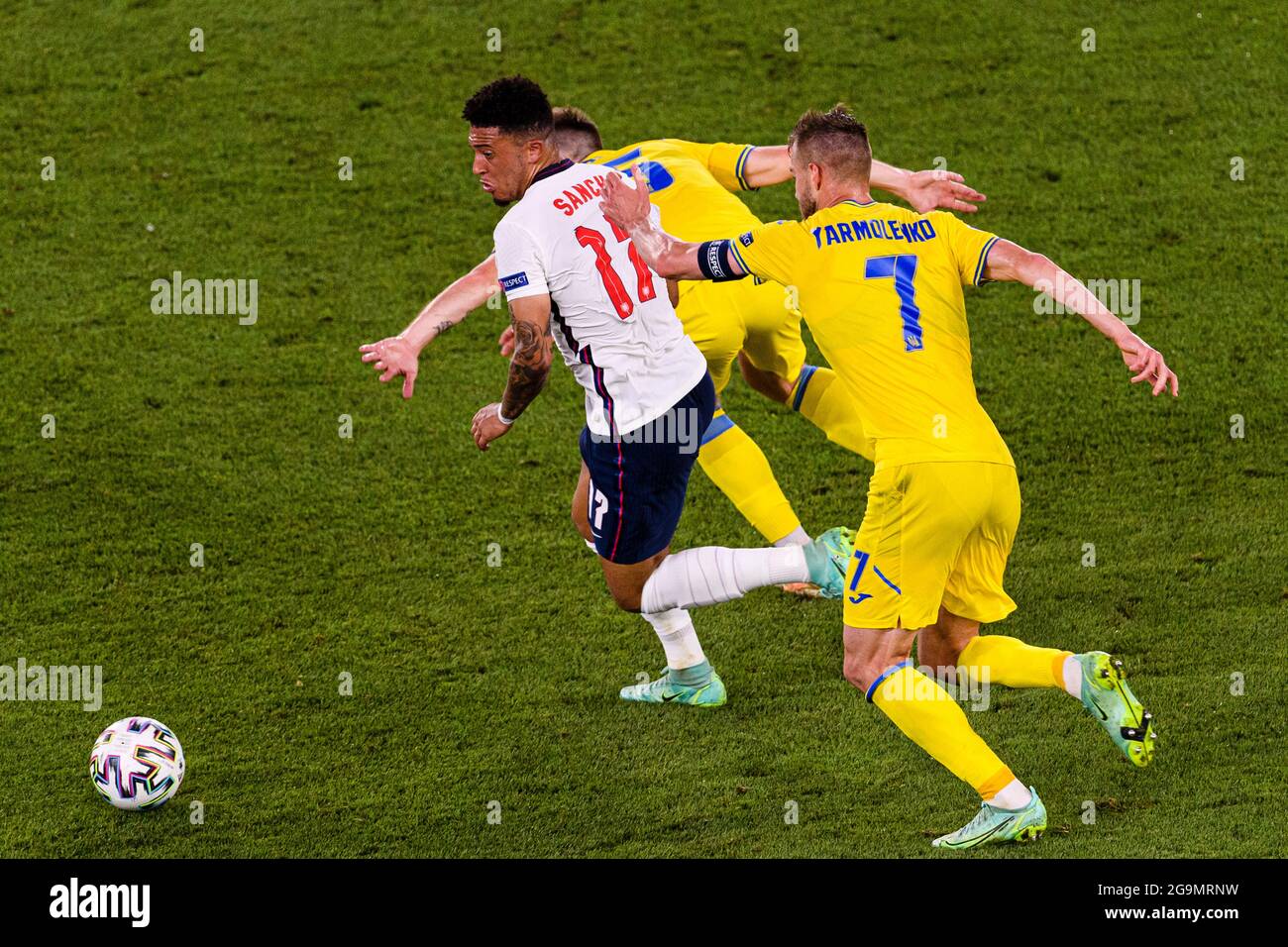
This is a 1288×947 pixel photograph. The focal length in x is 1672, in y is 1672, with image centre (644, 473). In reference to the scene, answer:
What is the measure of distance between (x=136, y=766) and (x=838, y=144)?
347 centimetres

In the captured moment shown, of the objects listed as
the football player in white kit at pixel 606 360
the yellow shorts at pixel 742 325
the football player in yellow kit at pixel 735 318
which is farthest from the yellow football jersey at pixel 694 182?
the football player in white kit at pixel 606 360

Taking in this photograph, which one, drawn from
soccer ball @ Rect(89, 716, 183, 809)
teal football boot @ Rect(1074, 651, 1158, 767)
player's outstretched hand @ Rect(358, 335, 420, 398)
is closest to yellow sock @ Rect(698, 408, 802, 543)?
player's outstretched hand @ Rect(358, 335, 420, 398)

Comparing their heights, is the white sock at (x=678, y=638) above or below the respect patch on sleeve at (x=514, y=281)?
below

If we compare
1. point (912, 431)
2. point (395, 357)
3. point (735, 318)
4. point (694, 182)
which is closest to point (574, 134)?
point (694, 182)

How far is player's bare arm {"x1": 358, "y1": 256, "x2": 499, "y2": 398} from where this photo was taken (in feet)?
19.8

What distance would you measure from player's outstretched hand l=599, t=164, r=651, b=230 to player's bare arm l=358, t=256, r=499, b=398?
527mm

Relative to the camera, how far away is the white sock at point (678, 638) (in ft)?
22.6

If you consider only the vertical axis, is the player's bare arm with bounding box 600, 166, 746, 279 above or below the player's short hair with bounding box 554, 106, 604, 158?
below

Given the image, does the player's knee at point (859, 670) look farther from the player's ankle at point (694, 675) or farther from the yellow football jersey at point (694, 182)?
the yellow football jersey at point (694, 182)

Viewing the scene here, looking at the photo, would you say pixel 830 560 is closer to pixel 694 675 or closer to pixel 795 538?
pixel 694 675

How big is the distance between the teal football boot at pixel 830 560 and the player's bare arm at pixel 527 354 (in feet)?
4.36

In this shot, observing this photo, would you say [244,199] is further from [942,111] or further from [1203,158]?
[1203,158]

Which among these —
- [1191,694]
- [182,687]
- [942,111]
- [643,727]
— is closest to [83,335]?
[182,687]

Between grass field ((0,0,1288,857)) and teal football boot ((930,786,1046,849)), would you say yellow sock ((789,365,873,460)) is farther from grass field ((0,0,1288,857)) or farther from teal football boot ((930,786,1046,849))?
teal football boot ((930,786,1046,849))
